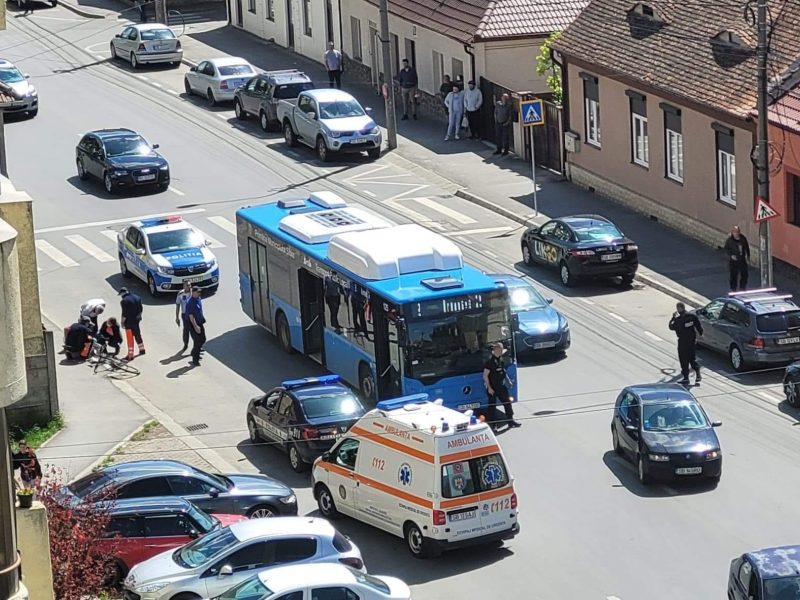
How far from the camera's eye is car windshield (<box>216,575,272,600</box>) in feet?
63.7

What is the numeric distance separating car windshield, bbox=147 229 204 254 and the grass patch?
327 inches

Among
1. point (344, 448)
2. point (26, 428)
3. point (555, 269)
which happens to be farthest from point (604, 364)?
point (26, 428)

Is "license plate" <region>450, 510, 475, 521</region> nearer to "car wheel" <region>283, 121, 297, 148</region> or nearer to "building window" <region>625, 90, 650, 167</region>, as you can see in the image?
"building window" <region>625, 90, 650, 167</region>

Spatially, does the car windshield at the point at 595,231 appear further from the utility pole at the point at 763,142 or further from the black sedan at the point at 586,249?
the utility pole at the point at 763,142

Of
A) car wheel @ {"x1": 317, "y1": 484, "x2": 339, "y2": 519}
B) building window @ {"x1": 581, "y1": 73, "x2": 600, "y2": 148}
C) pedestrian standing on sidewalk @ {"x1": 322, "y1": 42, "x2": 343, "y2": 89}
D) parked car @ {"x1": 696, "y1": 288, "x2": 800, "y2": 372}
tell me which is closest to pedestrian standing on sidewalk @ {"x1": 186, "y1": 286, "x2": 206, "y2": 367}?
car wheel @ {"x1": 317, "y1": 484, "x2": 339, "y2": 519}

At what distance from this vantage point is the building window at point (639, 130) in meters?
42.7

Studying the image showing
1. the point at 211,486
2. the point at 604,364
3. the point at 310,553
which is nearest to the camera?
the point at 310,553

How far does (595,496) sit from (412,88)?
93.8 ft

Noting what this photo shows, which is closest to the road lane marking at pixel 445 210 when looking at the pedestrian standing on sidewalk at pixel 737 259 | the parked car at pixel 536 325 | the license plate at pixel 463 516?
the pedestrian standing on sidewalk at pixel 737 259

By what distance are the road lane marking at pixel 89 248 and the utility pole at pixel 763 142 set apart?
50.9 ft

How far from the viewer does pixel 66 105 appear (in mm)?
55188

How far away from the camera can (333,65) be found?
5538 cm

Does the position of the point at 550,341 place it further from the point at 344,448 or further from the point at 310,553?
the point at 310,553

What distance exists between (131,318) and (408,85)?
2119cm
